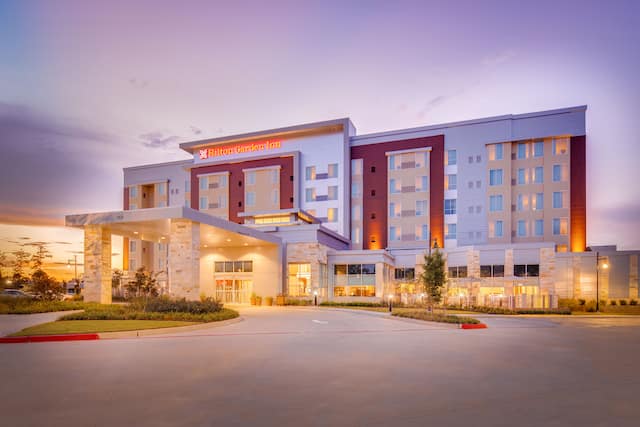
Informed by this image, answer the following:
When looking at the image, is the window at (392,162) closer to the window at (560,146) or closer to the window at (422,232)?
the window at (422,232)

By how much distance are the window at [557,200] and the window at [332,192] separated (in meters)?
27.8

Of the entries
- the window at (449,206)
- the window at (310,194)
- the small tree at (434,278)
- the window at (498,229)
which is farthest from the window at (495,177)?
the small tree at (434,278)

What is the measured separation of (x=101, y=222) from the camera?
29250 mm

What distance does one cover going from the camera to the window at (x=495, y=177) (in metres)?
59.6

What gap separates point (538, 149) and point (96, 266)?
2080 inches

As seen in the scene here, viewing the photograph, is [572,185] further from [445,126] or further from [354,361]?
[354,361]

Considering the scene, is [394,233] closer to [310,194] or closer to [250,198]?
[310,194]

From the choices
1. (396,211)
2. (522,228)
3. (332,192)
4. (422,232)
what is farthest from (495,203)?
(332,192)

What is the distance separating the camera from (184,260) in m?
28.6

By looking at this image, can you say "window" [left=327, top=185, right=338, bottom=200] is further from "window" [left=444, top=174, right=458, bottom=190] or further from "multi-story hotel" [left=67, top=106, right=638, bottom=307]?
"window" [left=444, top=174, right=458, bottom=190]

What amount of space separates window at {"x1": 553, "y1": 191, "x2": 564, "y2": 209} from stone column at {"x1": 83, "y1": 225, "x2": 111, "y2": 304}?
51351 millimetres

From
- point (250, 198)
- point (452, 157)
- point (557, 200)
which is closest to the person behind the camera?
point (557, 200)

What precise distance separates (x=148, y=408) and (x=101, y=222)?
81.4ft

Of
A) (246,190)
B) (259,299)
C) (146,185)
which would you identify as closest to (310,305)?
(259,299)
